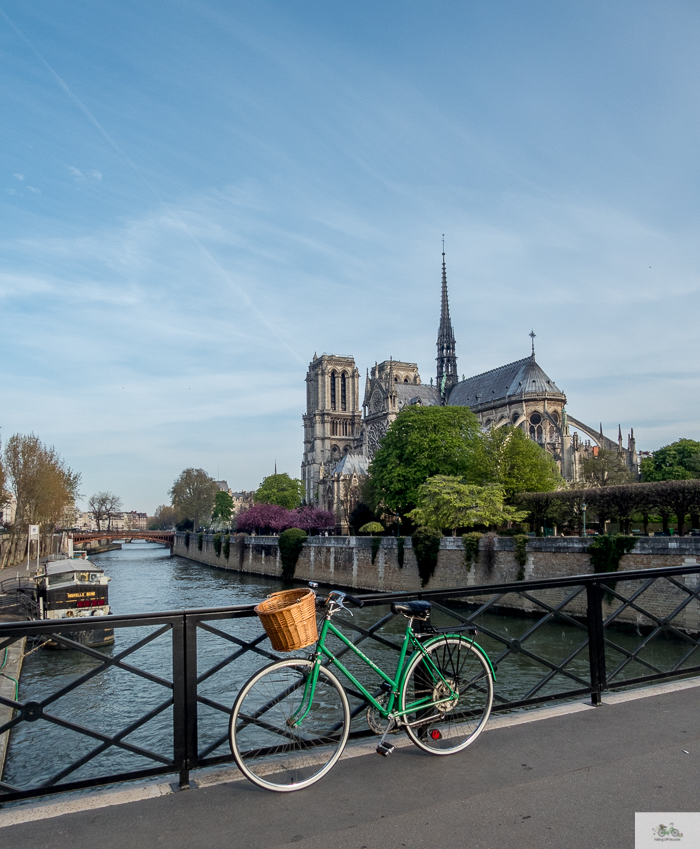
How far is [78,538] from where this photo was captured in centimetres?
10788

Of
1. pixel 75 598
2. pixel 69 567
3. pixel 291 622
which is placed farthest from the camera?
pixel 69 567

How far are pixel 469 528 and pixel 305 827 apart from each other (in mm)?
41360

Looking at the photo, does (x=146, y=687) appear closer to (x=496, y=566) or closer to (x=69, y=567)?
(x=69, y=567)

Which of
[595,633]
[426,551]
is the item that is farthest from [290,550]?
[595,633]

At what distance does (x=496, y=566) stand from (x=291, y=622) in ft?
101

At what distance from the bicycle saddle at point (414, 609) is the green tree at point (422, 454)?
1659 inches

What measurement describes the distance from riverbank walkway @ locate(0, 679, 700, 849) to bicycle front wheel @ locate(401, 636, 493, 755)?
0.43ft

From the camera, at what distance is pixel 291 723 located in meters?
4.72

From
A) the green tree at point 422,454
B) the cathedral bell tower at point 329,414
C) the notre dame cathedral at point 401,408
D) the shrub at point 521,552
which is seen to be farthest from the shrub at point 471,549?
the cathedral bell tower at point 329,414

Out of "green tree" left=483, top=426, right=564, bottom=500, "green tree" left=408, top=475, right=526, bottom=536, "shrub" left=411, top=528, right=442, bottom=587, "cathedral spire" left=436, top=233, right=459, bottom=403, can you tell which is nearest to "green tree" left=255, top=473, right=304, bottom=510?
"cathedral spire" left=436, top=233, right=459, bottom=403

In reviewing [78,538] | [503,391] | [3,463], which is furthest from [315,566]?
[78,538]

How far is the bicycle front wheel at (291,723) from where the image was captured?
443 cm

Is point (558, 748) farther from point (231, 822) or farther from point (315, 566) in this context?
point (315, 566)

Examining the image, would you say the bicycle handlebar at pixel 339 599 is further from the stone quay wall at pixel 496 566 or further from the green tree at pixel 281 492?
the green tree at pixel 281 492
